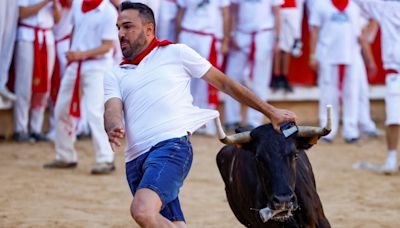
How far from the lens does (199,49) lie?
1412 cm

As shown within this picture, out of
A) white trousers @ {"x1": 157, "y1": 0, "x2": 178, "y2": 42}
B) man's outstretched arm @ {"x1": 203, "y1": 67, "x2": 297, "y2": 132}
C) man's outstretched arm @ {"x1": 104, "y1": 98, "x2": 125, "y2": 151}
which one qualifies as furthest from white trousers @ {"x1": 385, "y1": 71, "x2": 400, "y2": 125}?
man's outstretched arm @ {"x1": 104, "y1": 98, "x2": 125, "y2": 151}

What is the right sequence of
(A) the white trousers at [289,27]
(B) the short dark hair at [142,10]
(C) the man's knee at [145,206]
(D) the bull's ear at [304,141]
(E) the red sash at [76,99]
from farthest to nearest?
(A) the white trousers at [289,27] → (E) the red sash at [76,99] → (D) the bull's ear at [304,141] → (B) the short dark hair at [142,10] → (C) the man's knee at [145,206]

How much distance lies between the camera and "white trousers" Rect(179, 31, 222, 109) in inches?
556

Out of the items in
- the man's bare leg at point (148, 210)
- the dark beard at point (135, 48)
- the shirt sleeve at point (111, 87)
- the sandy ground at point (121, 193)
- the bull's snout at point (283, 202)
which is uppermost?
the dark beard at point (135, 48)

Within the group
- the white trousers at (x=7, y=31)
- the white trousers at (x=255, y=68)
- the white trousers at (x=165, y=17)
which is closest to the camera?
the white trousers at (x=7, y=31)

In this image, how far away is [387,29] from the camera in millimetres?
11484

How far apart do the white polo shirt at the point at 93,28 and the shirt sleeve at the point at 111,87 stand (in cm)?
454

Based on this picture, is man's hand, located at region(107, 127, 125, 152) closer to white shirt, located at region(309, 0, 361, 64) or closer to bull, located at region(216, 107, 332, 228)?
bull, located at region(216, 107, 332, 228)

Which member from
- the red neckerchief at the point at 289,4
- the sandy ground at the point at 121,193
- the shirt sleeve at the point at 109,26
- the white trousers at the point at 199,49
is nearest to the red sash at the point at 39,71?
the sandy ground at the point at 121,193

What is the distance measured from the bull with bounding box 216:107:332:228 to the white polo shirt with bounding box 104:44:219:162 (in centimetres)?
38

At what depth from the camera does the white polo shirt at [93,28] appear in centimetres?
1107

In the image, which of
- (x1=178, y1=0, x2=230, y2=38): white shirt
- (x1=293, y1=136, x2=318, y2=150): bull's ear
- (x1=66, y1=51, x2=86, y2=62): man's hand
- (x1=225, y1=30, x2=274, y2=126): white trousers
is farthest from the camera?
(x1=225, y1=30, x2=274, y2=126): white trousers

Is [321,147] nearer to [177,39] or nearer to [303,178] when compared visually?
[177,39]

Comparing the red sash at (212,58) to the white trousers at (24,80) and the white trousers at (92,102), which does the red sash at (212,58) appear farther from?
the white trousers at (92,102)
